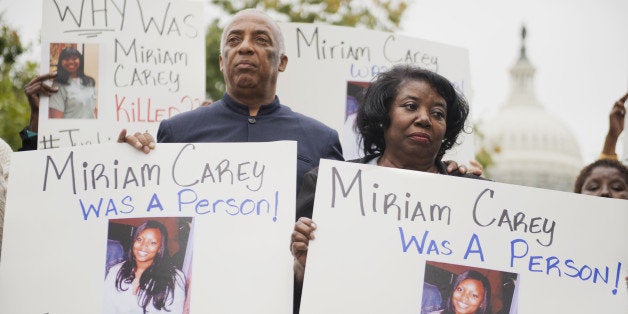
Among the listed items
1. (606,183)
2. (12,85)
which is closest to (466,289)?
(606,183)

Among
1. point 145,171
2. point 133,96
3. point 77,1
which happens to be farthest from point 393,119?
point 77,1

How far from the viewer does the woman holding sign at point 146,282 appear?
10.9 feet

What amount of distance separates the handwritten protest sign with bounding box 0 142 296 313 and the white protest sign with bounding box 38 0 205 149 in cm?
131

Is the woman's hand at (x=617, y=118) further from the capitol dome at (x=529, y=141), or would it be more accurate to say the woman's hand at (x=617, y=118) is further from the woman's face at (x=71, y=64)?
the capitol dome at (x=529, y=141)

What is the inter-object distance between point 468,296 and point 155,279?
1154 millimetres

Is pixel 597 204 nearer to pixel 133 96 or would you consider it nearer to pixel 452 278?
pixel 452 278

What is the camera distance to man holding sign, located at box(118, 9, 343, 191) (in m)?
3.96

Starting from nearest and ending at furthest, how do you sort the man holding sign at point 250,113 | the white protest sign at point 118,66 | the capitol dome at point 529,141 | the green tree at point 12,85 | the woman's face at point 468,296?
the woman's face at point 468,296 → the man holding sign at point 250,113 → the white protest sign at point 118,66 → the green tree at point 12,85 → the capitol dome at point 529,141

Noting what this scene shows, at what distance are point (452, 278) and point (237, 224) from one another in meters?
0.83

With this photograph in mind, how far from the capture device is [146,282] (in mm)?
3354

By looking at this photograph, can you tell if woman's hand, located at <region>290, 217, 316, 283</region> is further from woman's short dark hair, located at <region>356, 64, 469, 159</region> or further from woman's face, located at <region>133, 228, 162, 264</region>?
woman's short dark hair, located at <region>356, 64, 469, 159</region>

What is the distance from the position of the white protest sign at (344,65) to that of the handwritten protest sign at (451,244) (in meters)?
1.51

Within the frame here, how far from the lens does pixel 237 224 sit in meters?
3.44

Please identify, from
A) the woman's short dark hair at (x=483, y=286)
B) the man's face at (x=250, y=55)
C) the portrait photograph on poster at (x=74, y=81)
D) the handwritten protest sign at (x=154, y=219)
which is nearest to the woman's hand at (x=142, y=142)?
the handwritten protest sign at (x=154, y=219)
